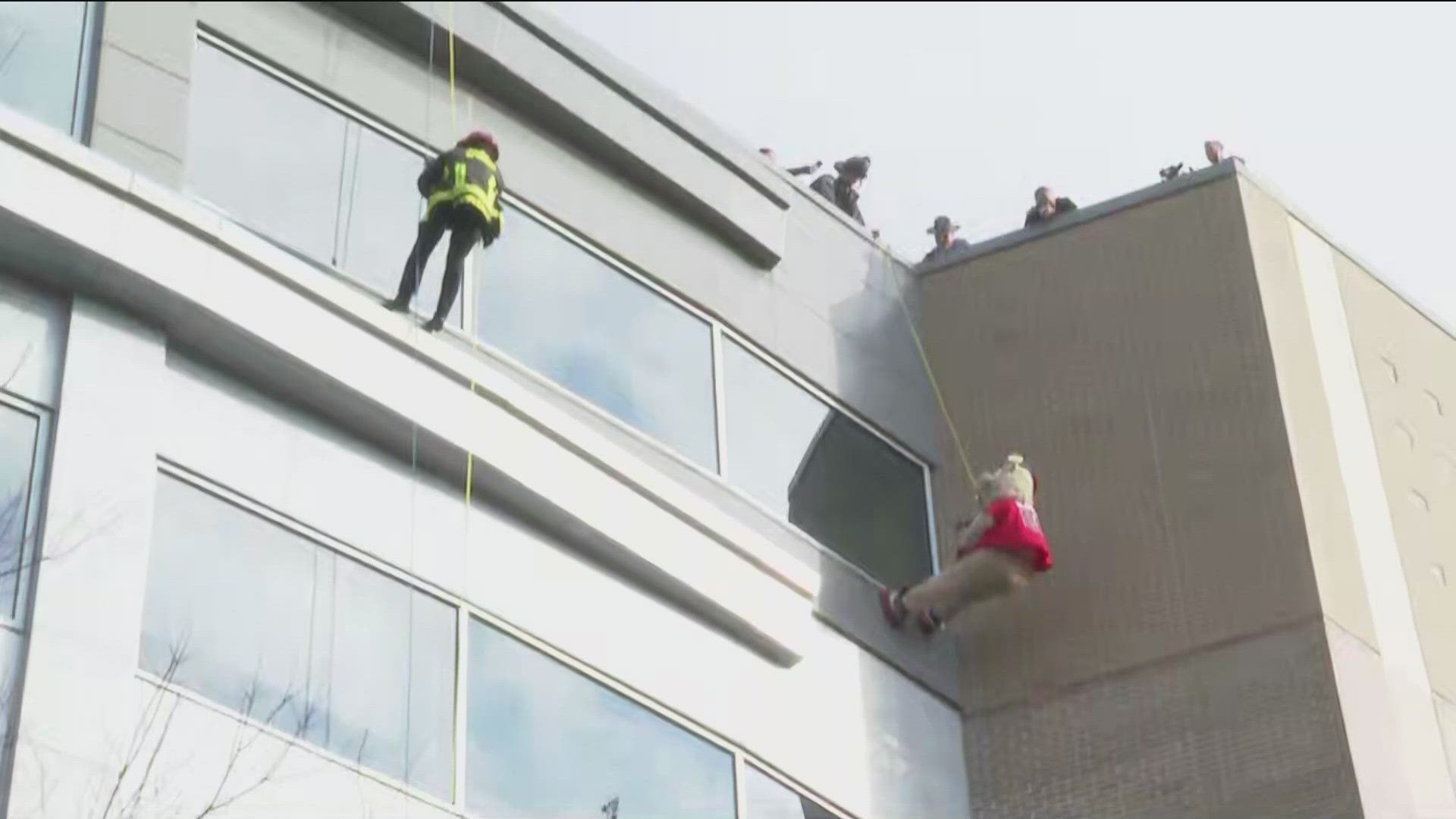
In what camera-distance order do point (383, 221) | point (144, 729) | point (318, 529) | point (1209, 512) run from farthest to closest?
point (1209, 512), point (383, 221), point (318, 529), point (144, 729)

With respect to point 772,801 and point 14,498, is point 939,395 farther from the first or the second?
point 14,498

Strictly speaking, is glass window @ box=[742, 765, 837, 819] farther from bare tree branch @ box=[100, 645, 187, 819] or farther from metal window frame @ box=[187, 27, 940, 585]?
bare tree branch @ box=[100, 645, 187, 819]

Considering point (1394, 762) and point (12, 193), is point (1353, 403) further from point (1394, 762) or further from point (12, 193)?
point (12, 193)

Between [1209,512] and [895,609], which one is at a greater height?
[1209,512]

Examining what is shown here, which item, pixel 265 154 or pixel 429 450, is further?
pixel 265 154

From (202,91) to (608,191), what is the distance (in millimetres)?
3212

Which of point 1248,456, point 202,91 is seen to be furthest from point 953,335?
point 202,91

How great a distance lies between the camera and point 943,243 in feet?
65.4

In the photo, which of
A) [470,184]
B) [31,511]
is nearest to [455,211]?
[470,184]

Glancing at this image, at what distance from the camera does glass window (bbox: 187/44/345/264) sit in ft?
50.8

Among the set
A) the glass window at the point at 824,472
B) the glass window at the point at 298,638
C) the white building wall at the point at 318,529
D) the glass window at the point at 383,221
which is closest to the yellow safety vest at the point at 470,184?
the glass window at the point at 383,221

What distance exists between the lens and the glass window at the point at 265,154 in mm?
15484

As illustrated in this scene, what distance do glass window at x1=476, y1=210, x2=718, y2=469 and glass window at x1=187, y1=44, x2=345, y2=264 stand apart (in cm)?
88

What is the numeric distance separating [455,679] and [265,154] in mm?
3540
